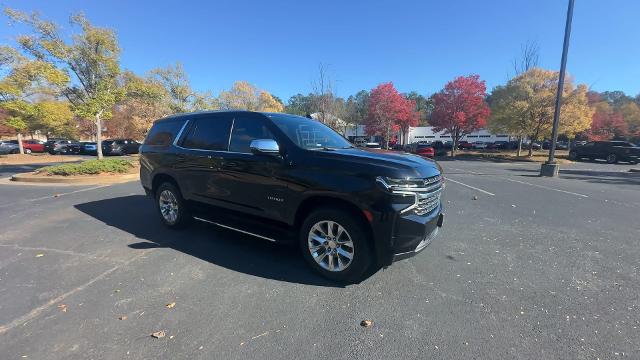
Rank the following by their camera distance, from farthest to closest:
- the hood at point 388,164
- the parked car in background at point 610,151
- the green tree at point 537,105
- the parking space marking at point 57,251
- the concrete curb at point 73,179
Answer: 1. the green tree at point 537,105
2. the parked car in background at point 610,151
3. the concrete curb at point 73,179
4. the parking space marking at point 57,251
5. the hood at point 388,164

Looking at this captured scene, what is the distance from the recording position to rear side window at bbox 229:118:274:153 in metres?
4.12

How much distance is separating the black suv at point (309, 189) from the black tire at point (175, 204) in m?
0.07

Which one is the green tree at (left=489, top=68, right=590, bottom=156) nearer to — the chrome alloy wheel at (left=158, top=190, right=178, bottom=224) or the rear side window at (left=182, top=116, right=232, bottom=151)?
the rear side window at (left=182, top=116, right=232, bottom=151)

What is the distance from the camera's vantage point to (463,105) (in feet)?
102

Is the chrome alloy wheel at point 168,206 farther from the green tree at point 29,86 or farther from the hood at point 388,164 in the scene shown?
the green tree at point 29,86

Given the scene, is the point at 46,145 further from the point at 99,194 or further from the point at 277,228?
the point at 277,228

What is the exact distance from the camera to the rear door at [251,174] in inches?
152

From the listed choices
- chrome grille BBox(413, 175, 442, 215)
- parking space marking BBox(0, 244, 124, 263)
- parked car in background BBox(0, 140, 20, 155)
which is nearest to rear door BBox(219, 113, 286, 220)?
chrome grille BBox(413, 175, 442, 215)

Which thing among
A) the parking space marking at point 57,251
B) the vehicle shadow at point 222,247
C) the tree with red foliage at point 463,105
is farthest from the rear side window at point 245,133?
the tree with red foliage at point 463,105

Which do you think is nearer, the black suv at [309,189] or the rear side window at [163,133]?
the black suv at [309,189]

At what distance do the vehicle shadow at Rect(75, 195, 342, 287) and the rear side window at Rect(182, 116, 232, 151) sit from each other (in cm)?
144

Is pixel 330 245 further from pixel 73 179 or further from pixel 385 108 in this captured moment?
pixel 385 108

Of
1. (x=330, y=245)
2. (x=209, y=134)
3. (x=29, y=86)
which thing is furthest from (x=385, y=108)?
(x=330, y=245)

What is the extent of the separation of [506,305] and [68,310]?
13.9ft
